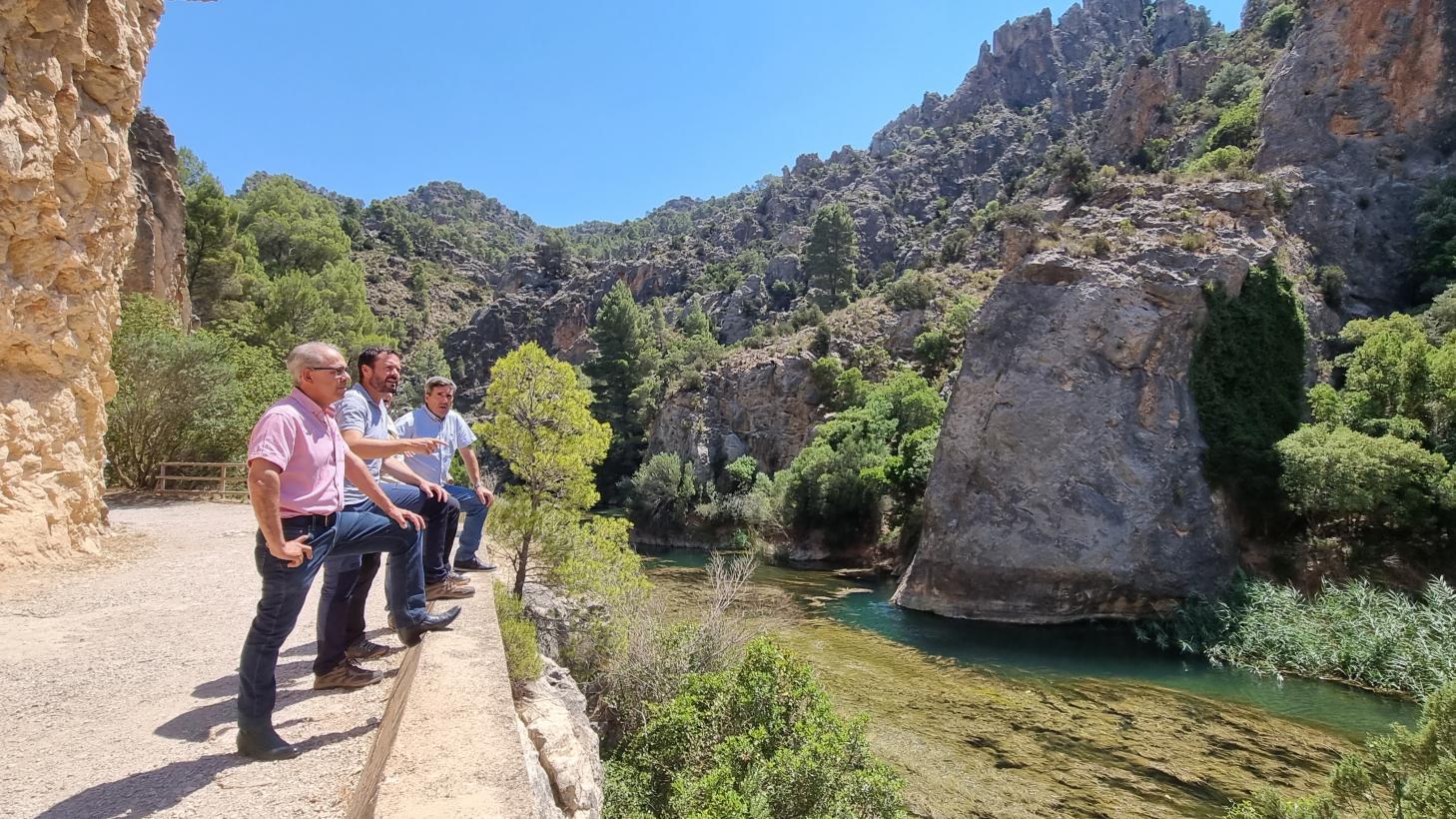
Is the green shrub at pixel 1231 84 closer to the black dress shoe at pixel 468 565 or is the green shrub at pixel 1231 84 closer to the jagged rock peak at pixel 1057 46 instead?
the jagged rock peak at pixel 1057 46

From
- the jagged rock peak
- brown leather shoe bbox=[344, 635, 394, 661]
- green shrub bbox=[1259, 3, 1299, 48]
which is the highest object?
the jagged rock peak

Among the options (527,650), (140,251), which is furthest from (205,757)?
(140,251)

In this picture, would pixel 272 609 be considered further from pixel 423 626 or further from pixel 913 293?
pixel 913 293

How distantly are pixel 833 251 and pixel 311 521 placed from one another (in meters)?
58.7

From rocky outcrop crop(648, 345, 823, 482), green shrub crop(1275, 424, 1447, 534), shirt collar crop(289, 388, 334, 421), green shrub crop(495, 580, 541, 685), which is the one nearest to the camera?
shirt collar crop(289, 388, 334, 421)

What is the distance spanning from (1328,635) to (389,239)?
9060cm

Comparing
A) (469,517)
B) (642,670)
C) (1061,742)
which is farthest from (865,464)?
(469,517)

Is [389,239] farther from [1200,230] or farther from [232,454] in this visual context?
[1200,230]

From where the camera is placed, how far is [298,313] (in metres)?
28.0

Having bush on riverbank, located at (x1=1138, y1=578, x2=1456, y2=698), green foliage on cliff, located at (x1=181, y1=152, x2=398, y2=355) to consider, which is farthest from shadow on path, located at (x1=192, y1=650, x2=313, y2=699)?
green foliage on cliff, located at (x1=181, y1=152, x2=398, y2=355)

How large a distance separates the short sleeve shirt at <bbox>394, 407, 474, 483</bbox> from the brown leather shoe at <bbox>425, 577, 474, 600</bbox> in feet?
2.94

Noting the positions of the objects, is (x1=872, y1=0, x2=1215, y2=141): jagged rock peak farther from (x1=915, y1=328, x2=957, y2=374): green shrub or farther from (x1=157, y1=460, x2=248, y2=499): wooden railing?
(x1=157, y1=460, x2=248, y2=499): wooden railing

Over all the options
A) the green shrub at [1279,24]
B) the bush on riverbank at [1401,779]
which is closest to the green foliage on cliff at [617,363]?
the bush on riverbank at [1401,779]

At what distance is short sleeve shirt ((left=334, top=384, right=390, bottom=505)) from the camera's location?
13.0ft
